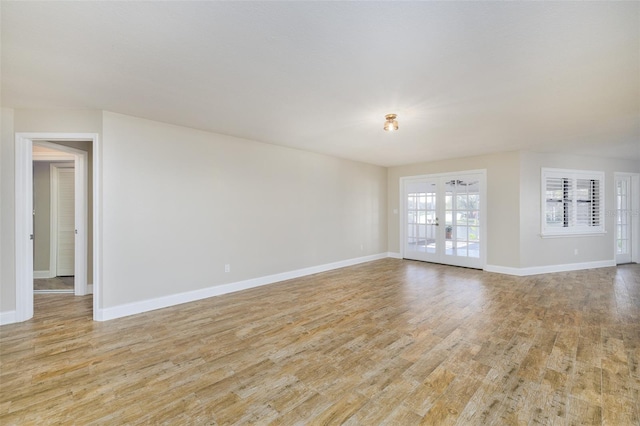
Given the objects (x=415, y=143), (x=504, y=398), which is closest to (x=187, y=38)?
(x=504, y=398)

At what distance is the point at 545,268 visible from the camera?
5426 millimetres

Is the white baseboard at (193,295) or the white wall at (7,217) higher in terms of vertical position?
the white wall at (7,217)

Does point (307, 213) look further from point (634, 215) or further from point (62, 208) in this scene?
point (634, 215)

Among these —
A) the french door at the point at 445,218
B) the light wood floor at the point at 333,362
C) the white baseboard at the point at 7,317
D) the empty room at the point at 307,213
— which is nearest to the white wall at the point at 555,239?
the empty room at the point at 307,213

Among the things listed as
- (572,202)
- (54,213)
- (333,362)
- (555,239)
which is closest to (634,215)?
(572,202)

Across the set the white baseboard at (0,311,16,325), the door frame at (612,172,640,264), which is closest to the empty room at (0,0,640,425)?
the white baseboard at (0,311,16,325)

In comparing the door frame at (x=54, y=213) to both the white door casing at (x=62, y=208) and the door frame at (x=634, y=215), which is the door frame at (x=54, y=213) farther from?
the door frame at (x=634, y=215)

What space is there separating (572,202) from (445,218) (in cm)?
248

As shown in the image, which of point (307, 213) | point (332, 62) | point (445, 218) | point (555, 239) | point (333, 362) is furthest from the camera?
point (445, 218)

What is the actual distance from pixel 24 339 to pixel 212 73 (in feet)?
10.5

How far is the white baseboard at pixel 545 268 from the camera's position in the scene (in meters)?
5.26

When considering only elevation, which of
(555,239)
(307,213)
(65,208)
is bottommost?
(555,239)

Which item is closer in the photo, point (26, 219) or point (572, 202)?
point (26, 219)

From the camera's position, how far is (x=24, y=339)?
2.74 m
